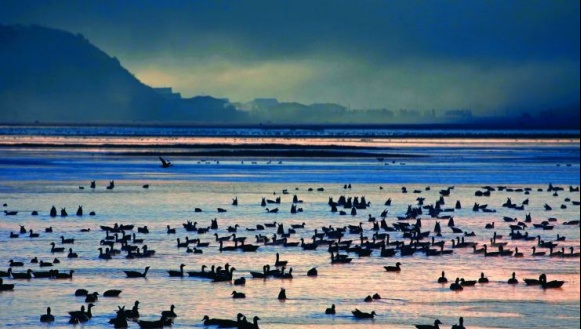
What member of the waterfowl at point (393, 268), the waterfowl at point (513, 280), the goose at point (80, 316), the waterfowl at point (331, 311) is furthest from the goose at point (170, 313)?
the waterfowl at point (513, 280)

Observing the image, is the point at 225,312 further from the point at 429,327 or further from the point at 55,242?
the point at 55,242

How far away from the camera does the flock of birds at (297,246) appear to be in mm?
26734

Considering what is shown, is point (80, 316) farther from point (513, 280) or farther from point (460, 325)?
point (513, 280)

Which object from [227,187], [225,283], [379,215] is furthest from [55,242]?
[227,187]

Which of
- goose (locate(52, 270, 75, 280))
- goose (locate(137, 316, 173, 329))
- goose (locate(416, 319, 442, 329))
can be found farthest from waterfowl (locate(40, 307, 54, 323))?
goose (locate(416, 319, 442, 329))

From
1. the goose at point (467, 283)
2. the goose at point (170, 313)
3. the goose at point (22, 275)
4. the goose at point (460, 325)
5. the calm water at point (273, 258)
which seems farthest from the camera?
the goose at point (467, 283)

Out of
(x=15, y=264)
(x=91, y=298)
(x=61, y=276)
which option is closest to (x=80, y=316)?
(x=91, y=298)

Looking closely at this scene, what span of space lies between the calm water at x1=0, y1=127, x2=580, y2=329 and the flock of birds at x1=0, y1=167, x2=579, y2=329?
296 millimetres

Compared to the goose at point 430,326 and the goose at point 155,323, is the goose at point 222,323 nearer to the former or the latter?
the goose at point 155,323

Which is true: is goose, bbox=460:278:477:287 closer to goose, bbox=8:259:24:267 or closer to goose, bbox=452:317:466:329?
goose, bbox=452:317:466:329

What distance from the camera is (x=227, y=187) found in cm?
6781

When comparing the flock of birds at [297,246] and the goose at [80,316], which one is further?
the flock of birds at [297,246]

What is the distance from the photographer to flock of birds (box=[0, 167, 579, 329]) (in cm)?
2673

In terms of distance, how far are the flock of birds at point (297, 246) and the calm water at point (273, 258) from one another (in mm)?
296
